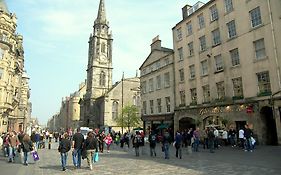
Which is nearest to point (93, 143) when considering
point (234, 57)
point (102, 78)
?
point (234, 57)

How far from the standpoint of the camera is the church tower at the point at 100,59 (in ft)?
230

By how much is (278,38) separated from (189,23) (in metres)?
12.2

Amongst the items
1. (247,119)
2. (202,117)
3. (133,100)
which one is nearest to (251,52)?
(247,119)

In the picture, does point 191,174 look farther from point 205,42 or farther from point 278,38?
point 205,42

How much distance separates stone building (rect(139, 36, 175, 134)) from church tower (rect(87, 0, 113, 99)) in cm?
3257

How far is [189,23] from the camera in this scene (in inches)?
1188

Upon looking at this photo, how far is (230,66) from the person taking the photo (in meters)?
23.9

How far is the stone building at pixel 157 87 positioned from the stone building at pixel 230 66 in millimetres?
1670

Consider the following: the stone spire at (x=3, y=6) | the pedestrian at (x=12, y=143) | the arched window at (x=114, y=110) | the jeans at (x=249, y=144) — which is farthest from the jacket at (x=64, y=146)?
the arched window at (x=114, y=110)

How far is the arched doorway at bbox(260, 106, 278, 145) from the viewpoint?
20648mm

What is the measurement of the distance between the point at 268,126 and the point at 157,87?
678 inches

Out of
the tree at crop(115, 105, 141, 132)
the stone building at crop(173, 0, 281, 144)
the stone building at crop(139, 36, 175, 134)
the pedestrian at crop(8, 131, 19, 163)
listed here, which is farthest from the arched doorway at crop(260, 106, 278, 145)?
the tree at crop(115, 105, 141, 132)

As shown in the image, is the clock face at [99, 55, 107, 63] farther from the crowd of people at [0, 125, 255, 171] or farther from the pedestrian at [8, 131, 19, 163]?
the pedestrian at [8, 131, 19, 163]

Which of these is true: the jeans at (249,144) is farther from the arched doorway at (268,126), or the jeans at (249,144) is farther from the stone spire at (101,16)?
the stone spire at (101,16)
